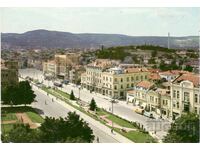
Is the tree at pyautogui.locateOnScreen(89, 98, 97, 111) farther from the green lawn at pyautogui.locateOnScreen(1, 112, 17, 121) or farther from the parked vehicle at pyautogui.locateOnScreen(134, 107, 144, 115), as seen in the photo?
the green lawn at pyautogui.locateOnScreen(1, 112, 17, 121)

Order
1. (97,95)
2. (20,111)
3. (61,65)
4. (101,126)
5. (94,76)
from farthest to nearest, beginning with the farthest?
(61,65) < (94,76) < (97,95) < (20,111) < (101,126)

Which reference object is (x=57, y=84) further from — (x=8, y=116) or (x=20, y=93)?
(x=8, y=116)

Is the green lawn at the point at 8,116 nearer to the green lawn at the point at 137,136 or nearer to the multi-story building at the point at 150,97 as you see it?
the green lawn at the point at 137,136

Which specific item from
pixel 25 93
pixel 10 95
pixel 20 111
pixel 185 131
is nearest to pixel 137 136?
pixel 185 131

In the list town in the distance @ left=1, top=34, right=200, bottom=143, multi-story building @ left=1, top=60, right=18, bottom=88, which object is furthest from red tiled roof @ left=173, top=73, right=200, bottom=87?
multi-story building @ left=1, top=60, right=18, bottom=88

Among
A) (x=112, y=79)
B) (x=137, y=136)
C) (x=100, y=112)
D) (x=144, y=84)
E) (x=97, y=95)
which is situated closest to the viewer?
(x=137, y=136)

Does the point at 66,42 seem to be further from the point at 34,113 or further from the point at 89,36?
the point at 34,113

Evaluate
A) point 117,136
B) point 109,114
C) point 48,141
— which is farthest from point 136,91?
point 48,141
